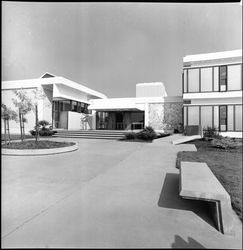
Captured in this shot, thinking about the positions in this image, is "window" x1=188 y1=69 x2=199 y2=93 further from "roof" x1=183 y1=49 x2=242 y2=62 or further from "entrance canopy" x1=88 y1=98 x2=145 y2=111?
"entrance canopy" x1=88 y1=98 x2=145 y2=111

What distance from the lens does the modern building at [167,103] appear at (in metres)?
15.8

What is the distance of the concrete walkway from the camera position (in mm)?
2152

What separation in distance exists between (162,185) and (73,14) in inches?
147

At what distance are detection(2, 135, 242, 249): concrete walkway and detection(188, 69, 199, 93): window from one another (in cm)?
1420

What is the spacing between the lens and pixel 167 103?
65.2 ft

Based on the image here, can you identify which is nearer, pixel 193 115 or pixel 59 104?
pixel 193 115

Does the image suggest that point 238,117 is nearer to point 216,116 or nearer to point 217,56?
point 216,116

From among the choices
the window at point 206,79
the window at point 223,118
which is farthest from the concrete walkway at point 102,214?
the window at point 206,79

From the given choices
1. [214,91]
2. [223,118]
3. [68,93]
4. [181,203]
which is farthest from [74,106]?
[181,203]

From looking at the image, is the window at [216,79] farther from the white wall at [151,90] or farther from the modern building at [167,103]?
the white wall at [151,90]

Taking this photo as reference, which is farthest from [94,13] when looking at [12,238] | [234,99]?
[234,99]

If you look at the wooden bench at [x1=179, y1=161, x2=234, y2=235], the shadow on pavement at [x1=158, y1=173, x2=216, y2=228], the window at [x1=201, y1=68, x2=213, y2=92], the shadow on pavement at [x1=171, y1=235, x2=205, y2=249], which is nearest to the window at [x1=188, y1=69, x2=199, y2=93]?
the window at [x1=201, y1=68, x2=213, y2=92]

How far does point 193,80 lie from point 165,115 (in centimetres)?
480

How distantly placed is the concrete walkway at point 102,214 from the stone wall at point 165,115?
15.7 m
